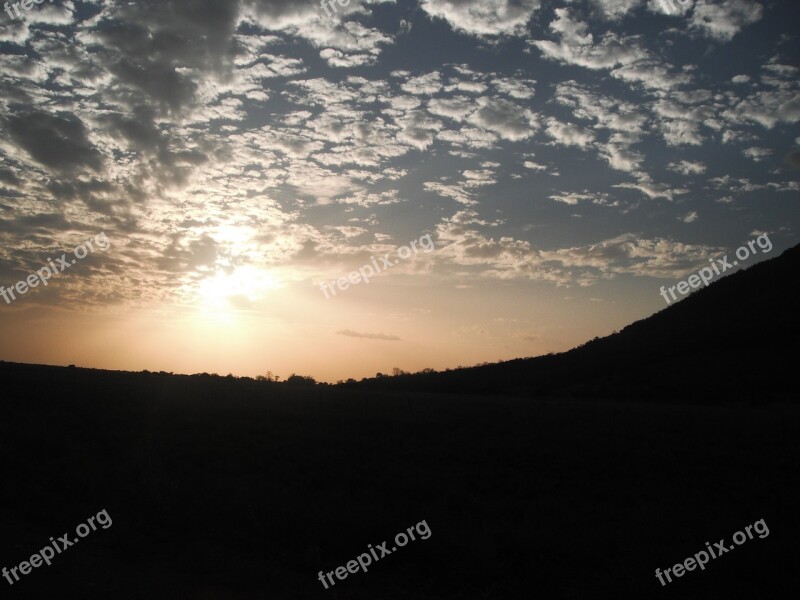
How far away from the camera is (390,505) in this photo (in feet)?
42.7

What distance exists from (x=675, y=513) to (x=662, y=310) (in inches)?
3160

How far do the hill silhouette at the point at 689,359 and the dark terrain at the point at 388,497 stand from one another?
22.2 m

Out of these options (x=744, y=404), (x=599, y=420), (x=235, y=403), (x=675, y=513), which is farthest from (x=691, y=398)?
(x=675, y=513)

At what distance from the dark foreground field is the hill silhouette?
27.6 m

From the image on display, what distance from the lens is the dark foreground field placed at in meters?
9.02

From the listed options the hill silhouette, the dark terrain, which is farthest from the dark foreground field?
the hill silhouette

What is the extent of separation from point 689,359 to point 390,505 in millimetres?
52803

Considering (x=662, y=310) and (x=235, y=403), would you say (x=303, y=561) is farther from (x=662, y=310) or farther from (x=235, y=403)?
(x=662, y=310)

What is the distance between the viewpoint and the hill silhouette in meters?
50.5

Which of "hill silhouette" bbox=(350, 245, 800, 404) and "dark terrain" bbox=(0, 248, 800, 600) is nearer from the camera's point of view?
"dark terrain" bbox=(0, 248, 800, 600)

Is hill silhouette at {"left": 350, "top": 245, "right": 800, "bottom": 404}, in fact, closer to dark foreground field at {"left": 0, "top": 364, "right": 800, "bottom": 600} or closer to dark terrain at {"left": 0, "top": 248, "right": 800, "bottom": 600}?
dark terrain at {"left": 0, "top": 248, "right": 800, "bottom": 600}

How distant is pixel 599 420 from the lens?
2792 cm

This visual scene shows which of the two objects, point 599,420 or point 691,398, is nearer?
point 599,420

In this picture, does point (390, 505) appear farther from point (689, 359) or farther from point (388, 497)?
point (689, 359)
